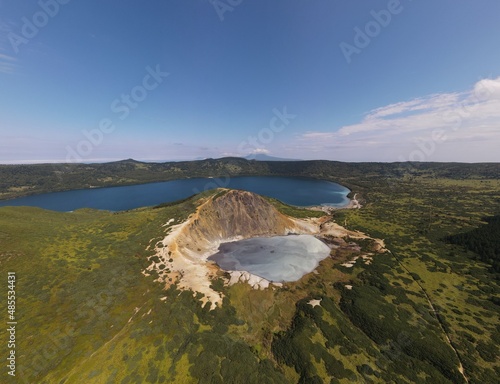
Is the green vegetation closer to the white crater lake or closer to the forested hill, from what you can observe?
the forested hill

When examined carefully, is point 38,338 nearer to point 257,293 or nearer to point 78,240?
point 78,240

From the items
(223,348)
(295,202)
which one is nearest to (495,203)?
(295,202)
